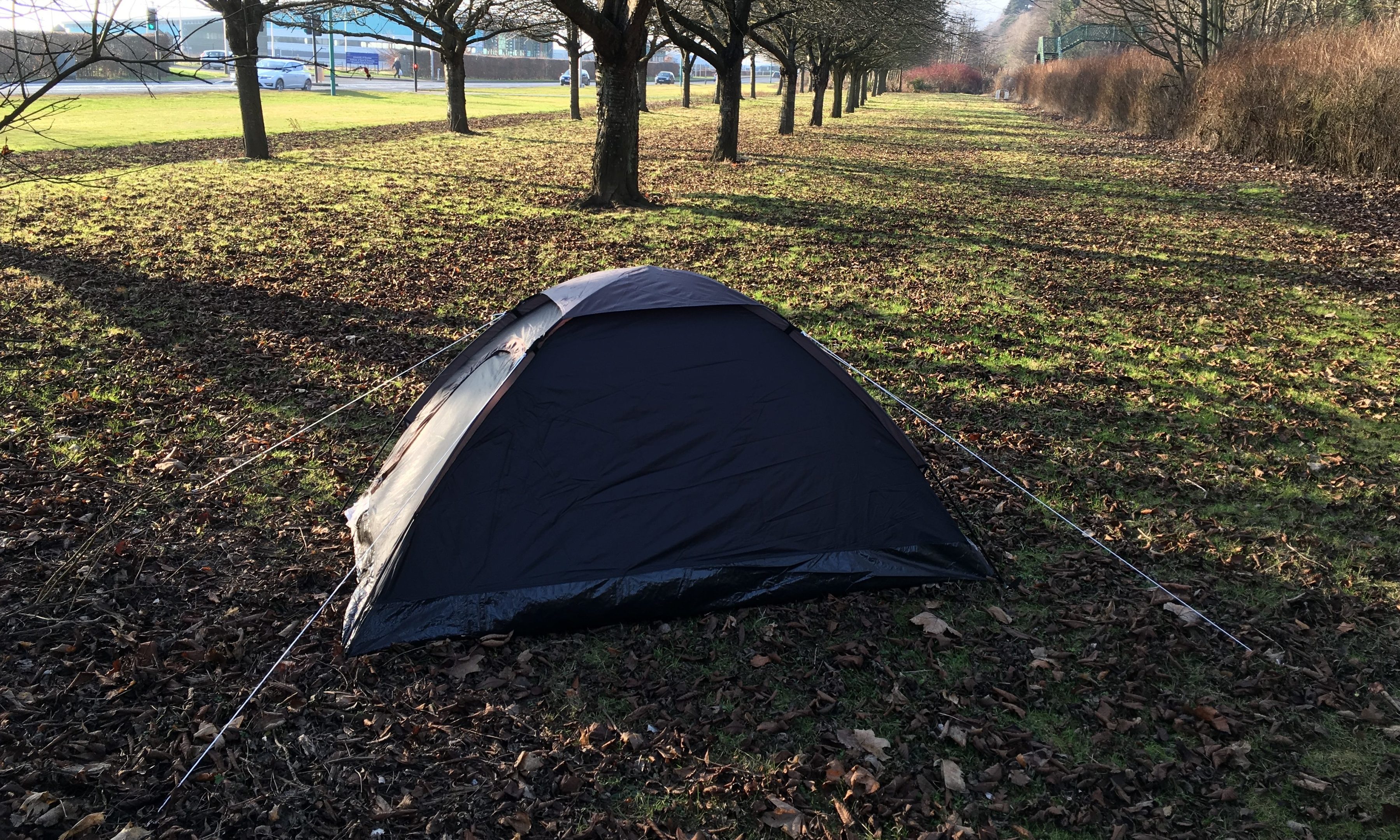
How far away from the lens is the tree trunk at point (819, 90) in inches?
1234

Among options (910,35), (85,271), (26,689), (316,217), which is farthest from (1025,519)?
(910,35)

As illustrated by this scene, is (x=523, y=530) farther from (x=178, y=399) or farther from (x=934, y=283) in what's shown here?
(x=934, y=283)

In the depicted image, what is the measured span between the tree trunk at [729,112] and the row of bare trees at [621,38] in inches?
1.1

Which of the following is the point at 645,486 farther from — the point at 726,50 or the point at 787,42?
the point at 787,42

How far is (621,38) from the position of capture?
12.7 meters

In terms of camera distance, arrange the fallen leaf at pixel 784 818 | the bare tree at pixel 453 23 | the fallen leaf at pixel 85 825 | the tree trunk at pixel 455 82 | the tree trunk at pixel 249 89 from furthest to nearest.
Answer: the tree trunk at pixel 455 82, the bare tree at pixel 453 23, the tree trunk at pixel 249 89, the fallen leaf at pixel 784 818, the fallen leaf at pixel 85 825

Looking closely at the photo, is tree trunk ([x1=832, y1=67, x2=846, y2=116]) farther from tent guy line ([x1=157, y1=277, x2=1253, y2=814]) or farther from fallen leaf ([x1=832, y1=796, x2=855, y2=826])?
fallen leaf ([x1=832, y1=796, x2=855, y2=826])

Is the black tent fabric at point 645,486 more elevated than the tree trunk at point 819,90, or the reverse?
the tree trunk at point 819,90

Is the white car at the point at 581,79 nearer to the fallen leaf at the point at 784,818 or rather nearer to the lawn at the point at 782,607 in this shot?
the lawn at the point at 782,607

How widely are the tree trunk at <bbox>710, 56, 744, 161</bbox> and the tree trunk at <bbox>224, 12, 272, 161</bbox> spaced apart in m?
9.13

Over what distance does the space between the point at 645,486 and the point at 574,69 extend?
29.4 meters

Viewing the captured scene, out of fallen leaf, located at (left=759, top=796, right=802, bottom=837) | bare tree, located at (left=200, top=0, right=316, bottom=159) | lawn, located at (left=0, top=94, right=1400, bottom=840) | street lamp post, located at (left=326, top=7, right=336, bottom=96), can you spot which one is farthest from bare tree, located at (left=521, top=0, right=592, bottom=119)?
fallen leaf, located at (left=759, top=796, right=802, bottom=837)

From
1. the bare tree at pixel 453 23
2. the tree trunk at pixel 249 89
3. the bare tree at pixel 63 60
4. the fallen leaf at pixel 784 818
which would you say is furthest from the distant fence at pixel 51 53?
the bare tree at pixel 453 23

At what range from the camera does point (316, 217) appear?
43.4ft
